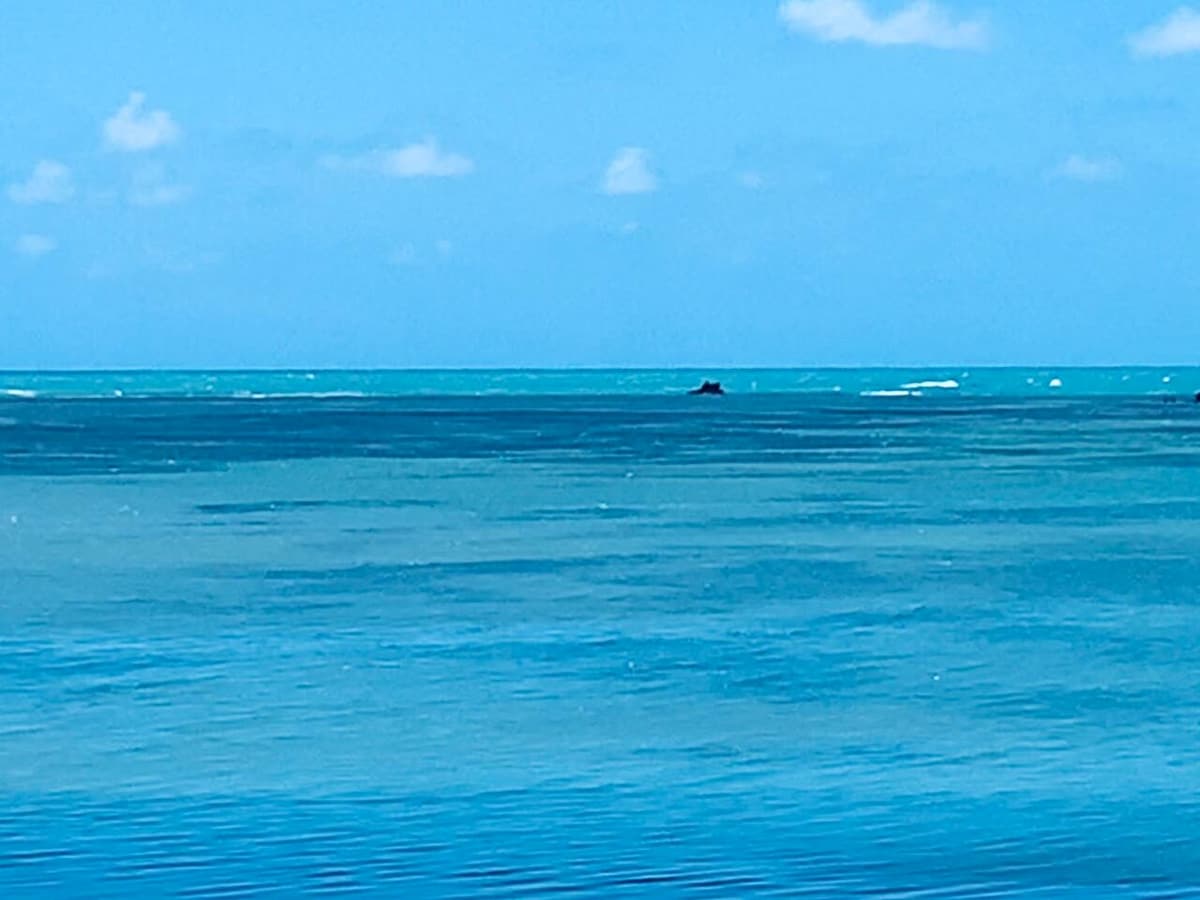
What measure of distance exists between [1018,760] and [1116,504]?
28194 mm

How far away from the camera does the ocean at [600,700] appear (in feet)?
42.2

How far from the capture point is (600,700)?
18000 mm

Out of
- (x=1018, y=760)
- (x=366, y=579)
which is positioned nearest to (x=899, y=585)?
(x=366, y=579)

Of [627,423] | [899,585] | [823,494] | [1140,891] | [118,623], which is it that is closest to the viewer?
[1140,891]

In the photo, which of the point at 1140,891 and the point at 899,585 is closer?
the point at 1140,891

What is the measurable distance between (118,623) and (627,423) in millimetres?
88538

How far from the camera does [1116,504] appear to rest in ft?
141

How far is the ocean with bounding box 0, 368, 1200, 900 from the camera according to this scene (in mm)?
12852

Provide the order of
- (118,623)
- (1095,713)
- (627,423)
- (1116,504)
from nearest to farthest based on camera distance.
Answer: (1095,713) < (118,623) < (1116,504) < (627,423)

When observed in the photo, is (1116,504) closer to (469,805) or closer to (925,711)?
(925,711)

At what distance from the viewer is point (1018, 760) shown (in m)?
15.6

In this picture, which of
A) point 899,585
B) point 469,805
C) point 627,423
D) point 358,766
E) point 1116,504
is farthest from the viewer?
point 627,423

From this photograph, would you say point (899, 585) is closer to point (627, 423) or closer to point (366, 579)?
point (366, 579)

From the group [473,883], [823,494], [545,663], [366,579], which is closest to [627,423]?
[823,494]
